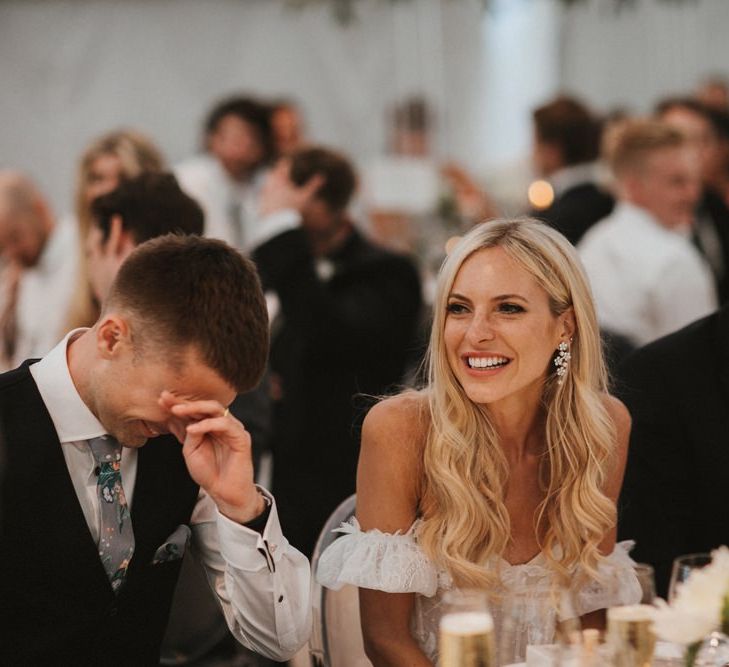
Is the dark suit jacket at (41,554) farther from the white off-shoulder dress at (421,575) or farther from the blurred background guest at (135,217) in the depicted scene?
the blurred background guest at (135,217)

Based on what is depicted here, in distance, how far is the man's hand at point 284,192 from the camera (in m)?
4.16

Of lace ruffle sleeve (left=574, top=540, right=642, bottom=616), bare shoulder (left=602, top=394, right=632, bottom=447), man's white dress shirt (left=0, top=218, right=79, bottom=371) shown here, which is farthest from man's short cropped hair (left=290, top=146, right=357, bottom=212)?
lace ruffle sleeve (left=574, top=540, right=642, bottom=616)

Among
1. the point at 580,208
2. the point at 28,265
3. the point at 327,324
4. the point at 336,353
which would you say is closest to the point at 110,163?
the point at 28,265

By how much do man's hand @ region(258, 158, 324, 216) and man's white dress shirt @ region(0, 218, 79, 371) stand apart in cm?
66

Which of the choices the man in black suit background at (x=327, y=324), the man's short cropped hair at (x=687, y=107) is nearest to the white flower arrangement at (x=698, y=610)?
the man in black suit background at (x=327, y=324)

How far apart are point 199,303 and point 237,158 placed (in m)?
3.95

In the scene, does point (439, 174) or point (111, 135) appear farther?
point (439, 174)

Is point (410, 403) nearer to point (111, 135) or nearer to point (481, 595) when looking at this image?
point (481, 595)

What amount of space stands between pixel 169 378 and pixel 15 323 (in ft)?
7.52

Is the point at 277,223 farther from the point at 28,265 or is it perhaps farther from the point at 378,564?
the point at 378,564

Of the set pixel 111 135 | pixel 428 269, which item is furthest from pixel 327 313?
pixel 428 269

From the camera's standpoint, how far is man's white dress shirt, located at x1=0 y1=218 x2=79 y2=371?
372 cm

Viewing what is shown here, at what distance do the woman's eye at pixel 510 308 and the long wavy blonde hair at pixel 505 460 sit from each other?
69mm

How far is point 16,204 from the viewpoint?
440cm
